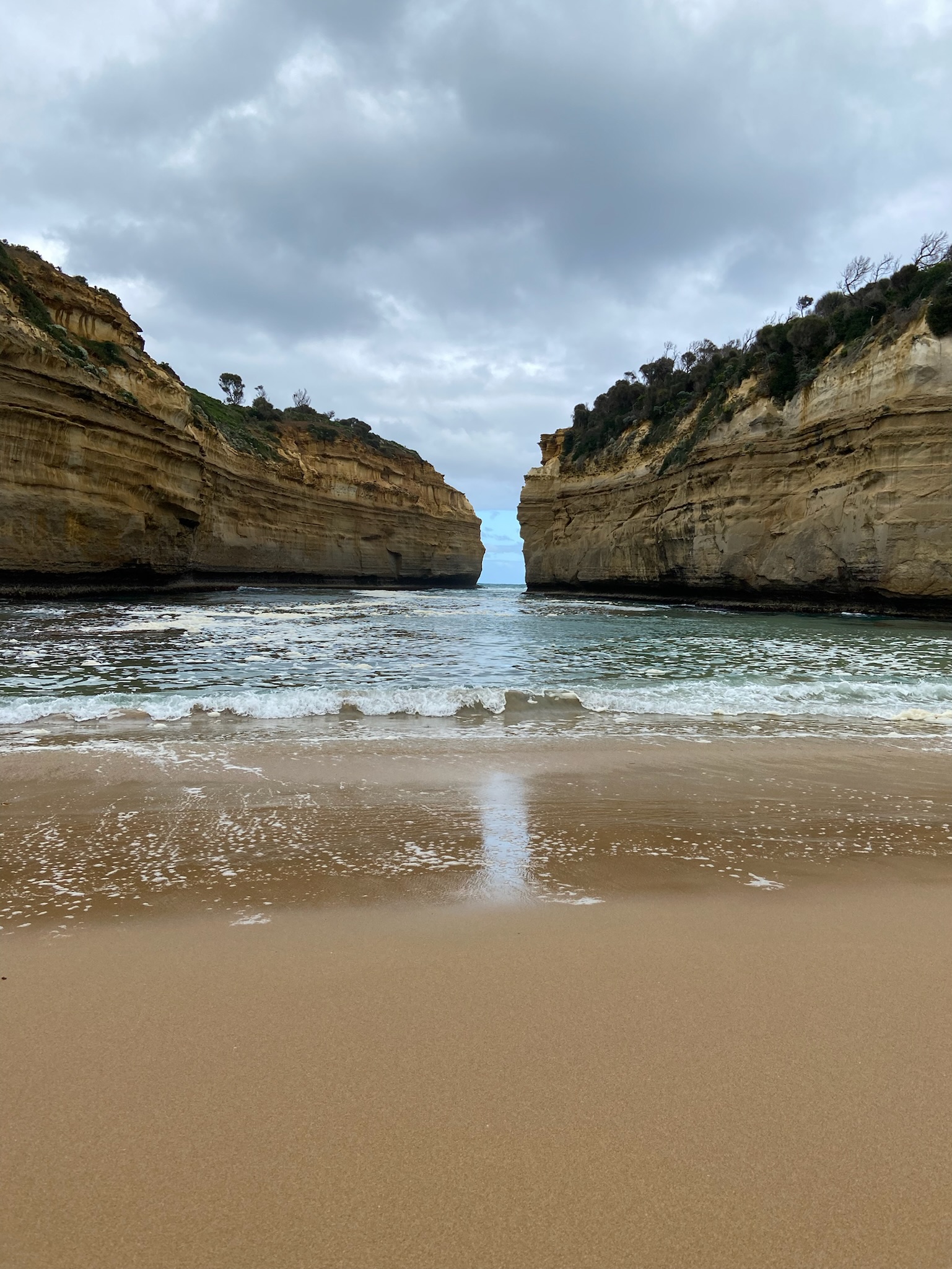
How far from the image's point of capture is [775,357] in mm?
26203

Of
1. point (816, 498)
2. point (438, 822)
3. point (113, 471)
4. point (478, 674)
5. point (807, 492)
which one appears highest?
point (113, 471)

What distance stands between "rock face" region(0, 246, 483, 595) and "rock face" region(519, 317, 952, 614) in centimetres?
2123

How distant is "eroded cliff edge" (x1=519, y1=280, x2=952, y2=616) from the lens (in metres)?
19.7

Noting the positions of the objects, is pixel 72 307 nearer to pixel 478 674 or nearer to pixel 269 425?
pixel 269 425

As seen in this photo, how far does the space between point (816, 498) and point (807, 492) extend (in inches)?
28.0

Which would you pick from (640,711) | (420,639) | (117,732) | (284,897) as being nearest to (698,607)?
(420,639)

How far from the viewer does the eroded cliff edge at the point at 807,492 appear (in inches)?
776

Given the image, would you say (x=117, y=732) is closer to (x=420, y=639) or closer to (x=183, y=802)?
(x=183, y=802)

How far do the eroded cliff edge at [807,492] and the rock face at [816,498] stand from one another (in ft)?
Result: 0.16

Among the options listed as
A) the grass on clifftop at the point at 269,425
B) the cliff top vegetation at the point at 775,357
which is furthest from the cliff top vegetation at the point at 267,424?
the cliff top vegetation at the point at 775,357

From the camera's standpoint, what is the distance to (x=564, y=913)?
2.64 m

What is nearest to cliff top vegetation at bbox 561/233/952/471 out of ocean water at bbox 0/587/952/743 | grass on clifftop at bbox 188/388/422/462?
ocean water at bbox 0/587/952/743

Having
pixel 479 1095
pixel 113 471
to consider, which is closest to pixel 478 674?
pixel 479 1095

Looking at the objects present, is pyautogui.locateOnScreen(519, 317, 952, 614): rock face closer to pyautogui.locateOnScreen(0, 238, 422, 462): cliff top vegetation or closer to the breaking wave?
the breaking wave
